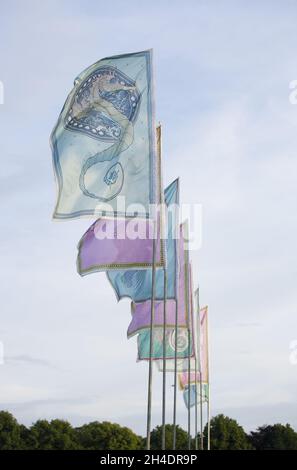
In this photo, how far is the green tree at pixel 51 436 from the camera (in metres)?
114

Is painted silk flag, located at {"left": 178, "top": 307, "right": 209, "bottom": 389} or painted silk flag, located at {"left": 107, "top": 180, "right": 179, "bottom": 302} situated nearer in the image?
painted silk flag, located at {"left": 107, "top": 180, "right": 179, "bottom": 302}

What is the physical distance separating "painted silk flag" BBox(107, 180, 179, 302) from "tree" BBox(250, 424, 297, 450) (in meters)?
107

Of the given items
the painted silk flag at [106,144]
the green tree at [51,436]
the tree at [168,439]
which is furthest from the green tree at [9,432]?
the painted silk flag at [106,144]

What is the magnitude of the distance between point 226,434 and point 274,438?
18075 millimetres

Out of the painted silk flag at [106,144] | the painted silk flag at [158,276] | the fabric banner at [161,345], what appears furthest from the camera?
the fabric banner at [161,345]

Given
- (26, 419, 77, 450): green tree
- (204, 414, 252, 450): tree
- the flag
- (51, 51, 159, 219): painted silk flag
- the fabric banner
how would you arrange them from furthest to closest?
(204, 414, 252, 450): tree
(26, 419, 77, 450): green tree
the flag
the fabric banner
(51, 51, 159, 219): painted silk flag

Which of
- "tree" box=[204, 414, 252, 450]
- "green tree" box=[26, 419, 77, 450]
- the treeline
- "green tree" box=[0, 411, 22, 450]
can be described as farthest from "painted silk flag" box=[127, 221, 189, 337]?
"tree" box=[204, 414, 252, 450]

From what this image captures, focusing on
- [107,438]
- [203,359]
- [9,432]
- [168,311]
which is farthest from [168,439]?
[168,311]

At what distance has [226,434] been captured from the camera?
403 ft

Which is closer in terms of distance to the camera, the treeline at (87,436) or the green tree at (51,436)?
the treeline at (87,436)

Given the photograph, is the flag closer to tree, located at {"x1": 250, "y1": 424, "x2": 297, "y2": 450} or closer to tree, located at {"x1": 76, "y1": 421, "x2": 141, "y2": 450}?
tree, located at {"x1": 76, "y1": 421, "x2": 141, "y2": 450}

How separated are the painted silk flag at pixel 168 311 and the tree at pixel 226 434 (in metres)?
85.6

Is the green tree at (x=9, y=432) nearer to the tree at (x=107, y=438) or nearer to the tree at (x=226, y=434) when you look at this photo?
the tree at (x=107, y=438)

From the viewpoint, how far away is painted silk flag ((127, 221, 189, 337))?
3434cm
